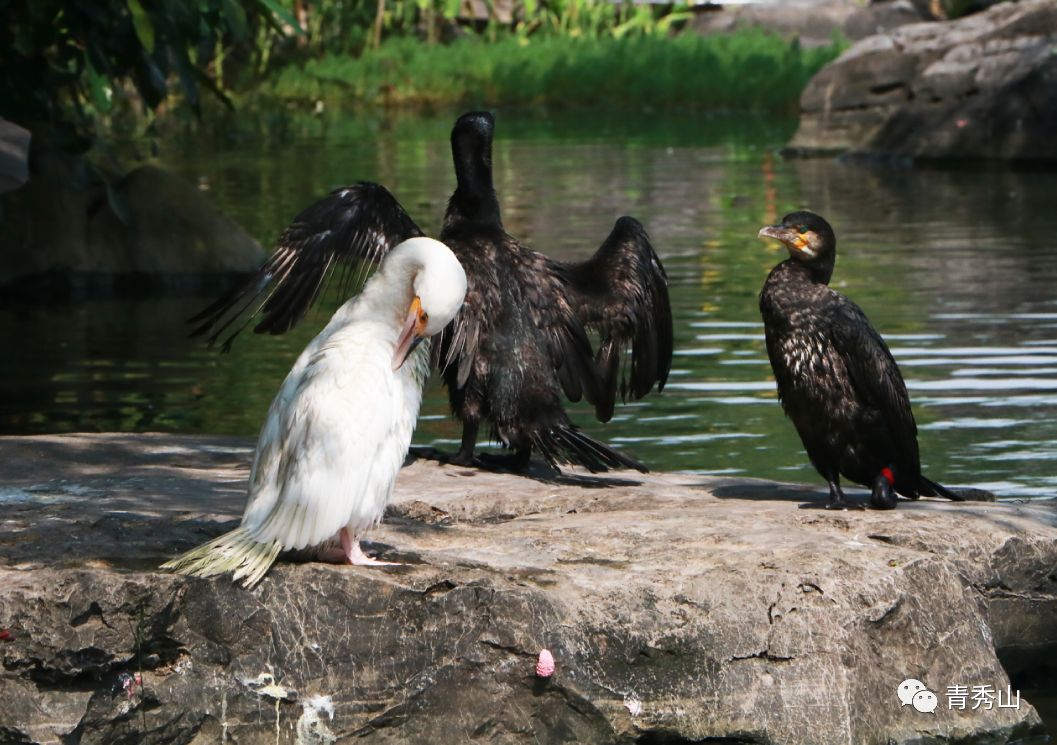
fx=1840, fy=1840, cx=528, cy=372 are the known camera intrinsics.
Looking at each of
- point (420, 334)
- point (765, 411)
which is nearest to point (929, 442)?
point (765, 411)

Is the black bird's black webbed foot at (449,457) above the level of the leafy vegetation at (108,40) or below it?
below

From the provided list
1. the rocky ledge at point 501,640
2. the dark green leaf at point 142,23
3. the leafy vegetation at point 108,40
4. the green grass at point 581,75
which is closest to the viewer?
the rocky ledge at point 501,640

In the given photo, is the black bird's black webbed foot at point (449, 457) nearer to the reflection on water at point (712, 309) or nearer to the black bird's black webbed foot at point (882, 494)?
the reflection on water at point (712, 309)

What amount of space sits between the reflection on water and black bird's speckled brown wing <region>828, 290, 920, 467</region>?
4.08ft

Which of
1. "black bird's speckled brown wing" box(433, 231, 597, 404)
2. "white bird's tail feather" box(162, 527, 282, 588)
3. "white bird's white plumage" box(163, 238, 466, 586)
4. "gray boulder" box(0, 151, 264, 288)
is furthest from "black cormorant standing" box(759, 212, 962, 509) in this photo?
"gray boulder" box(0, 151, 264, 288)

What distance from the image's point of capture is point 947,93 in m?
19.3

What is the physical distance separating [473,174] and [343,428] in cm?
233

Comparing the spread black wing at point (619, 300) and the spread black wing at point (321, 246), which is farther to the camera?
the spread black wing at point (619, 300)

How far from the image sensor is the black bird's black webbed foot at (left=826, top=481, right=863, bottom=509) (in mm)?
5383

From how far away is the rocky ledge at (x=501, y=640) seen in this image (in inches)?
166

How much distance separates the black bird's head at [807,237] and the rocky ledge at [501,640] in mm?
1039

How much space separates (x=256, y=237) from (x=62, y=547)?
962 cm

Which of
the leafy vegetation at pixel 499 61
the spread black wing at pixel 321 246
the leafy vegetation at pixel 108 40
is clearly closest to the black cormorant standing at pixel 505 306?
the spread black wing at pixel 321 246

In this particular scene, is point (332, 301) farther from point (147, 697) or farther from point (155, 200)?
point (147, 697)
